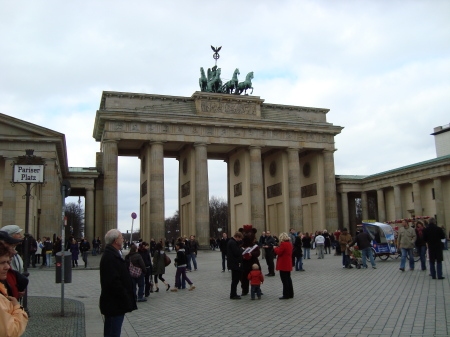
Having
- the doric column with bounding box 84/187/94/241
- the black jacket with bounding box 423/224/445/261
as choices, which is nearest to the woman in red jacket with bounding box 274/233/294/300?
the black jacket with bounding box 423/224/445/261

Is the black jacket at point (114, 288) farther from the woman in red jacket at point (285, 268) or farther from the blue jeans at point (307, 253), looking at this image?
the blue jeans at point (307, 253)

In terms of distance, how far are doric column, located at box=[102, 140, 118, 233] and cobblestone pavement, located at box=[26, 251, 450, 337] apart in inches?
1221

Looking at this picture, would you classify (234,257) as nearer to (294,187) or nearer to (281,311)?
(281,311)

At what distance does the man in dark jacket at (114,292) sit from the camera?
637 centimetres

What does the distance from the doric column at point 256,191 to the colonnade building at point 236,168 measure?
0.11 meters

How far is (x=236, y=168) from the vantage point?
57.8 meters

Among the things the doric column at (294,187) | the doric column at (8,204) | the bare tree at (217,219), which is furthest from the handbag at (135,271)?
the bare tree at (217,219)

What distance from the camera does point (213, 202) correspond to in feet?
440

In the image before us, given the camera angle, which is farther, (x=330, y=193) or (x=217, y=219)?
(x=217, y=219)

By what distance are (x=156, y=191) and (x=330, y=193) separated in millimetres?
20427

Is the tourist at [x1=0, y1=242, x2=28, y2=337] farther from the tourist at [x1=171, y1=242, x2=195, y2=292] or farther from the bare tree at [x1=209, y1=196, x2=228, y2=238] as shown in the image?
the bare tree at [x1=209, y1=196, x2=228, y2=238]

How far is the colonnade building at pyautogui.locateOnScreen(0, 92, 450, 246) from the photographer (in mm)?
48531

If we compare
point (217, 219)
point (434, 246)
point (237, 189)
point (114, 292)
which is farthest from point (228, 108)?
point (217, 219)

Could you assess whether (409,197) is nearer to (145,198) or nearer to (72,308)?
(145,198)
